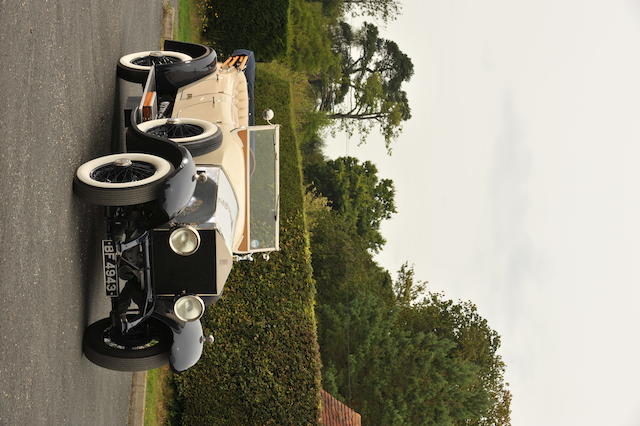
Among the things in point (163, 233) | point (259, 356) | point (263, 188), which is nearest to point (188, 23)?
point (259, 356)

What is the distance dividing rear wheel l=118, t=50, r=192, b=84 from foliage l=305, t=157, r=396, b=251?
19.0m

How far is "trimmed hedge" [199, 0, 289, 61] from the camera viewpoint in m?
20.1

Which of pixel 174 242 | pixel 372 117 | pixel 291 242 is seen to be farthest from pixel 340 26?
pixel 174 242

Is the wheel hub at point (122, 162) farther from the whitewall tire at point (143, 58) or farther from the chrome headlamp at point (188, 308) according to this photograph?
the whitewall tire at point (143, 58)

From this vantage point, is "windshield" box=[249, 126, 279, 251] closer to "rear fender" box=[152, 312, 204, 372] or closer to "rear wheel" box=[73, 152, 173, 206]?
"rear fender" box=[152, 312, 204, 372]

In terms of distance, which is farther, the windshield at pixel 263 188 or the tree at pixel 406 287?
the tree at pixel 406 287

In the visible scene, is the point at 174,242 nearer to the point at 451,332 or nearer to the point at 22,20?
the point at 22,20

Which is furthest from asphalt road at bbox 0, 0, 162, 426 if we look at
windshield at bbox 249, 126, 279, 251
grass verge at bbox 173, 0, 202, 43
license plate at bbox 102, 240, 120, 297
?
grass verge at bbox 173, 0, 202, 43

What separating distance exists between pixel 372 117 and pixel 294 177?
18694 millimetres

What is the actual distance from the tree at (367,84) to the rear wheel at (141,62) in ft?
71.6

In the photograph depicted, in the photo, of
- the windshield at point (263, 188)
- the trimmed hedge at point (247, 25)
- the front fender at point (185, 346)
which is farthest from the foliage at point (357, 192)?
the front fender at point (185, 346)

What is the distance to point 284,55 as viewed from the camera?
21.1m

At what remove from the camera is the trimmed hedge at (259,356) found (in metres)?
12.8

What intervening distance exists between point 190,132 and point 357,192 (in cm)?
2259
